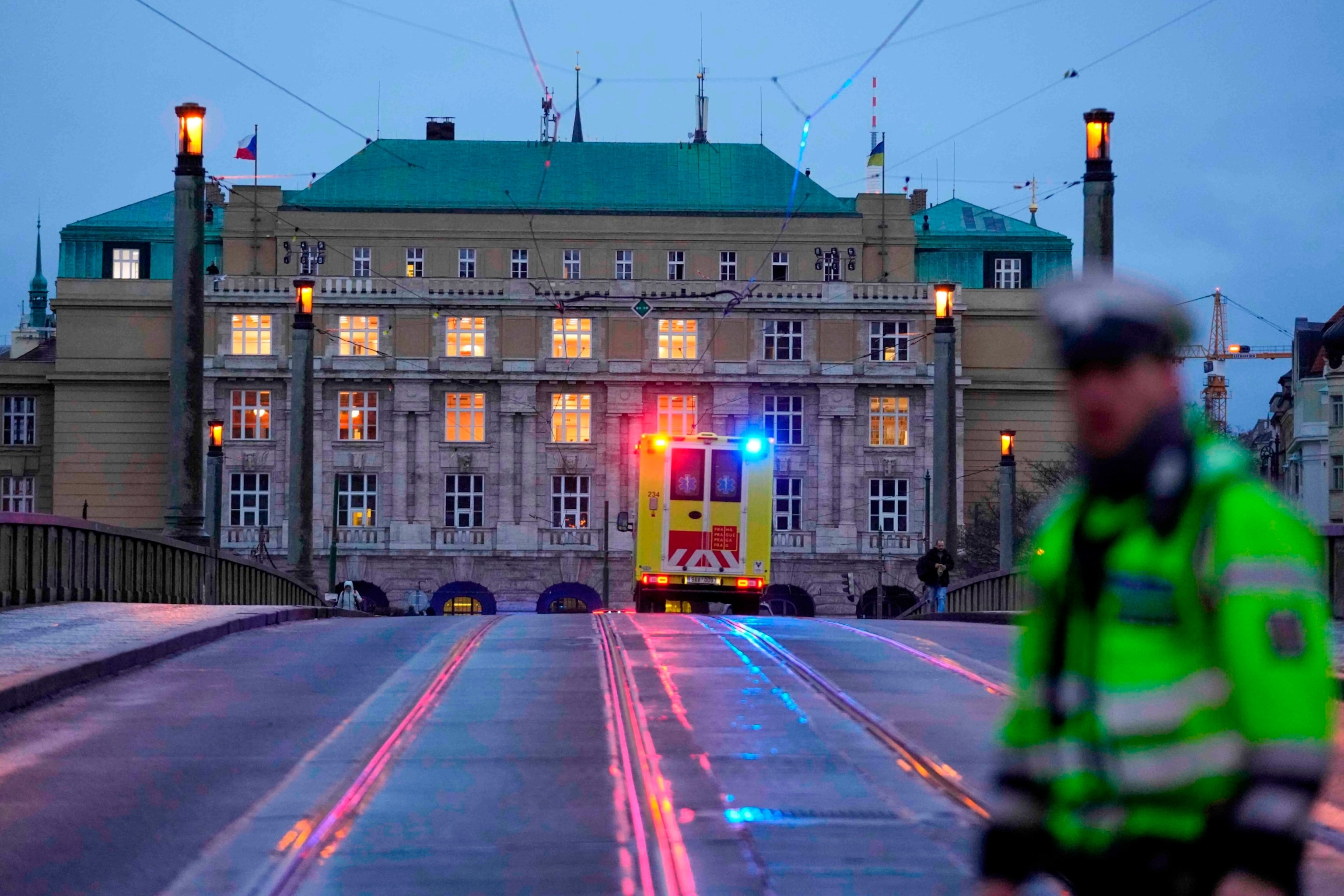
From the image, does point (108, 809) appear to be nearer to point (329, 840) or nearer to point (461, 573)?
point (329, 840)

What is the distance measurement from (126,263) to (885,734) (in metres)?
74.6

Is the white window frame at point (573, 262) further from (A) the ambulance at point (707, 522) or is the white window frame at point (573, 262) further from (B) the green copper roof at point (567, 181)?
(A) the ambulance at point (707, 522)

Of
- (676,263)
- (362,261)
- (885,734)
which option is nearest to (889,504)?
(676,263)

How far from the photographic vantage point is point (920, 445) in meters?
74.8

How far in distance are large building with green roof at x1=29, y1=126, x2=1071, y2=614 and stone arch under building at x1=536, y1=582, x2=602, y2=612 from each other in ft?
0.50

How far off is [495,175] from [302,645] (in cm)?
6007

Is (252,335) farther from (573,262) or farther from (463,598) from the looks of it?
(463,598)

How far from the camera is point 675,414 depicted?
7412 centimetres

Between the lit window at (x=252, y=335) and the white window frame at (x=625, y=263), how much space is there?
14382 millimetres

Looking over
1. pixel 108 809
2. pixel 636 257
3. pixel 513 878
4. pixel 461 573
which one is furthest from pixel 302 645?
pixel 636 257

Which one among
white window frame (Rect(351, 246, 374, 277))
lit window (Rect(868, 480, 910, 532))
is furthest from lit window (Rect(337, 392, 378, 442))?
lit window (Rect(868, 480, 910, 532))

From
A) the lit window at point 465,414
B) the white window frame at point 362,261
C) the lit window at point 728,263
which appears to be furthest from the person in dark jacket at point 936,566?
the white window frame at point 362,261

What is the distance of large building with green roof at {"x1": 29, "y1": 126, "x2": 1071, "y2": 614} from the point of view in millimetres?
72875

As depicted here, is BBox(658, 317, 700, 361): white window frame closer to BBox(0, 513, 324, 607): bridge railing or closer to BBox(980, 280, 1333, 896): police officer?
BBox(0, 513, 324, 607): bridge railing
